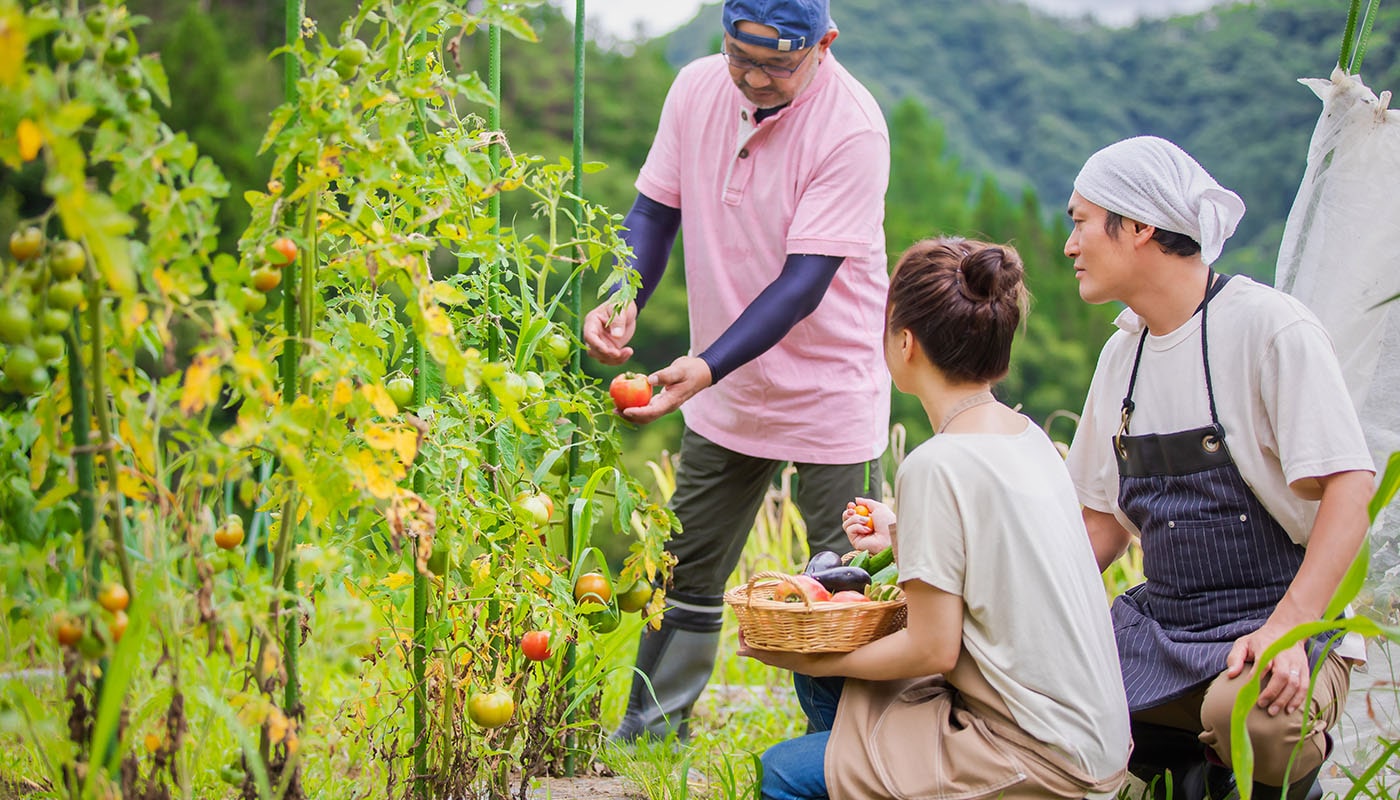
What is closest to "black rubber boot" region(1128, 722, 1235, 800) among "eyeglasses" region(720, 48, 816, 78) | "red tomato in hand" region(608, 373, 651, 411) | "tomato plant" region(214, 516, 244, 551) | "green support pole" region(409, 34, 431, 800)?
"red tomato in hand" region(608, 373, 651, 411)

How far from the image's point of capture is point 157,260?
1345mm

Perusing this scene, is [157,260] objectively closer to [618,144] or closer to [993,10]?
[618,144]

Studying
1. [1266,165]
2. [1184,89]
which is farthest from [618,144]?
[1184,89]

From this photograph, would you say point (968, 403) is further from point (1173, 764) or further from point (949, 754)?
point (1173, 764)

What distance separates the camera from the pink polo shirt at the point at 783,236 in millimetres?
2578

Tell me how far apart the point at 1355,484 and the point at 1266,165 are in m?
33.3

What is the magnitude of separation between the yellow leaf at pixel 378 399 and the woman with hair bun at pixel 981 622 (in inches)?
Answer: 30.0

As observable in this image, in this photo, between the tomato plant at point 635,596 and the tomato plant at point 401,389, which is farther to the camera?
the tomato plant at point 635,596

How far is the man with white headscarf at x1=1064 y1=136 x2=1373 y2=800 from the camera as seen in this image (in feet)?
6.41

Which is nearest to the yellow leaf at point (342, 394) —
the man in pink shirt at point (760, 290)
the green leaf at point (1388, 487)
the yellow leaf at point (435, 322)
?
the yellow leaf at point (435, 322)

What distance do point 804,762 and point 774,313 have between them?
36.0 inches

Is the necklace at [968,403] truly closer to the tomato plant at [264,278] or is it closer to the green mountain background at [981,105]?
the tomato plant at [264,278]

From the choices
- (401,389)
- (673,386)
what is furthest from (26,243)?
(673,386)

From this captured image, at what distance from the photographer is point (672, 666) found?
9.20 ft
